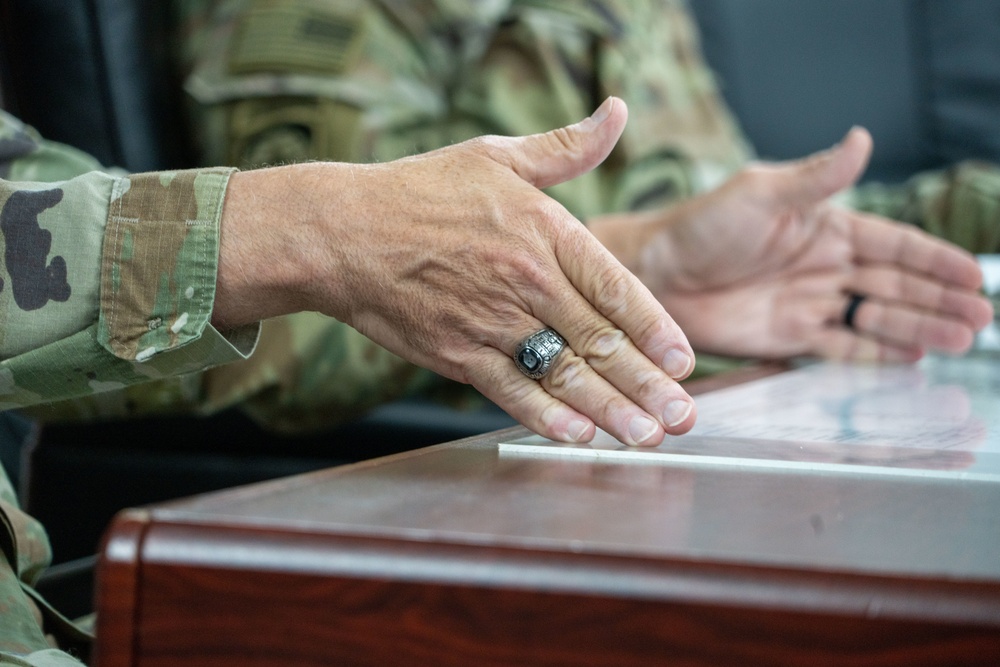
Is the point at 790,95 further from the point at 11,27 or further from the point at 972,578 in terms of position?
the point at 972,578

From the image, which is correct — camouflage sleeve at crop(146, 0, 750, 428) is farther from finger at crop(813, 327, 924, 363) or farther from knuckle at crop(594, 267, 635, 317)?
knuckle at crop(594, 267, 635, 317)

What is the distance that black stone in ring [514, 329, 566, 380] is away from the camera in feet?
2.02

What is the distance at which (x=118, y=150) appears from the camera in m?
1.26

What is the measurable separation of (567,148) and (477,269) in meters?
0.10

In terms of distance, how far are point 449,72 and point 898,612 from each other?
1340mm

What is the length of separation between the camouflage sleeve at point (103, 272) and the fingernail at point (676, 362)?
271 mm

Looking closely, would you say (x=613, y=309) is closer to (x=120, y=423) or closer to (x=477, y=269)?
(x=477, y=269)

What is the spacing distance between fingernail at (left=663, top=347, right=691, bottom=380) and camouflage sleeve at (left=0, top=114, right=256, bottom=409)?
27cm

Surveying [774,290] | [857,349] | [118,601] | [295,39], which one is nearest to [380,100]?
[295,39]

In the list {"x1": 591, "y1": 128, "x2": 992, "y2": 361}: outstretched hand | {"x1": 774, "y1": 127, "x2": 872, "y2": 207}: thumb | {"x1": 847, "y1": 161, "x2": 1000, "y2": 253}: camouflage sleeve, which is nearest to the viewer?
{"x1": 774, "y1": 127, "x2": 872, "y2": 207}: thumb

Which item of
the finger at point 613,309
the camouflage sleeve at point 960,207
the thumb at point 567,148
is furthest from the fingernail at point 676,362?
the camouflage sleeve at point 960,207

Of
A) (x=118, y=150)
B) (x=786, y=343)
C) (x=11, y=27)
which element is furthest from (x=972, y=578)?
(x=11, y=27)

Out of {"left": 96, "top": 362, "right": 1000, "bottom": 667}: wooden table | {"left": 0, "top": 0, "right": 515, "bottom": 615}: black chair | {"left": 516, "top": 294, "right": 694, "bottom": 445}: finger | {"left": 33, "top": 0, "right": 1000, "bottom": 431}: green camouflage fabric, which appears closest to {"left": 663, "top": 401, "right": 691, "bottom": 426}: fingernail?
{"left": 516, "top": 294, "right": 694, "bottom": 445}: finger

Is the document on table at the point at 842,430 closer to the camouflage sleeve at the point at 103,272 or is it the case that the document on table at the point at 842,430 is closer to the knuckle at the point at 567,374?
the knuckle at the point at 567,374
